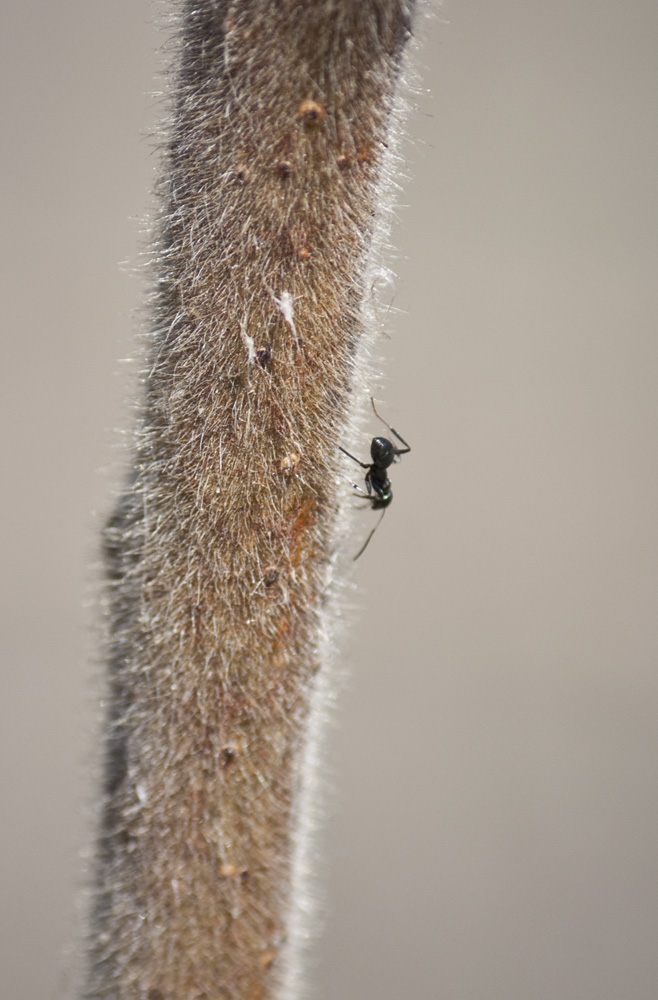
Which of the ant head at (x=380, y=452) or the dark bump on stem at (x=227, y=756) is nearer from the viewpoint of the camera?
the dark bump on stem at (x=227, y=756)

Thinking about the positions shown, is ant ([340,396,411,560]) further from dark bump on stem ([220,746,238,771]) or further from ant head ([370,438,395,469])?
dark bump on stem ([220,746,238,771])

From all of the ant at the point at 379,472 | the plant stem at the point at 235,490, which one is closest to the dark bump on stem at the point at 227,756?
the plant stem at the point at 235,490

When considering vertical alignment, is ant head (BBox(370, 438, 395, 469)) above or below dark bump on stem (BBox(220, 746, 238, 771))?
above

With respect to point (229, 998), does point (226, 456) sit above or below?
above

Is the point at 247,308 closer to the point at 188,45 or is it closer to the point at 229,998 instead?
the point at 188,45

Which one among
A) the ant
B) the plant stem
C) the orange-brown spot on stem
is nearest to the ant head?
the ant

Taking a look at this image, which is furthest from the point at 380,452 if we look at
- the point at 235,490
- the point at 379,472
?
the point at 235,490

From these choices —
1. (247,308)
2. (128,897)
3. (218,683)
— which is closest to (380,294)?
(247,308)

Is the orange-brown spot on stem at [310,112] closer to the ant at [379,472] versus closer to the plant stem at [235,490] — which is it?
the plant stem at [235,490]

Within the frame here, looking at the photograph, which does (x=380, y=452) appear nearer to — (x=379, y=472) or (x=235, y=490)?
(x=379, y=472)

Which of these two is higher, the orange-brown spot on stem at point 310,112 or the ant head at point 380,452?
the orange-brown spot on stem at point 310,112

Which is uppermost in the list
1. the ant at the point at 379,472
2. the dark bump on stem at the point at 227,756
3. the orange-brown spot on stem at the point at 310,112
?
the orange-brown spot on stem at the point at 310,112
